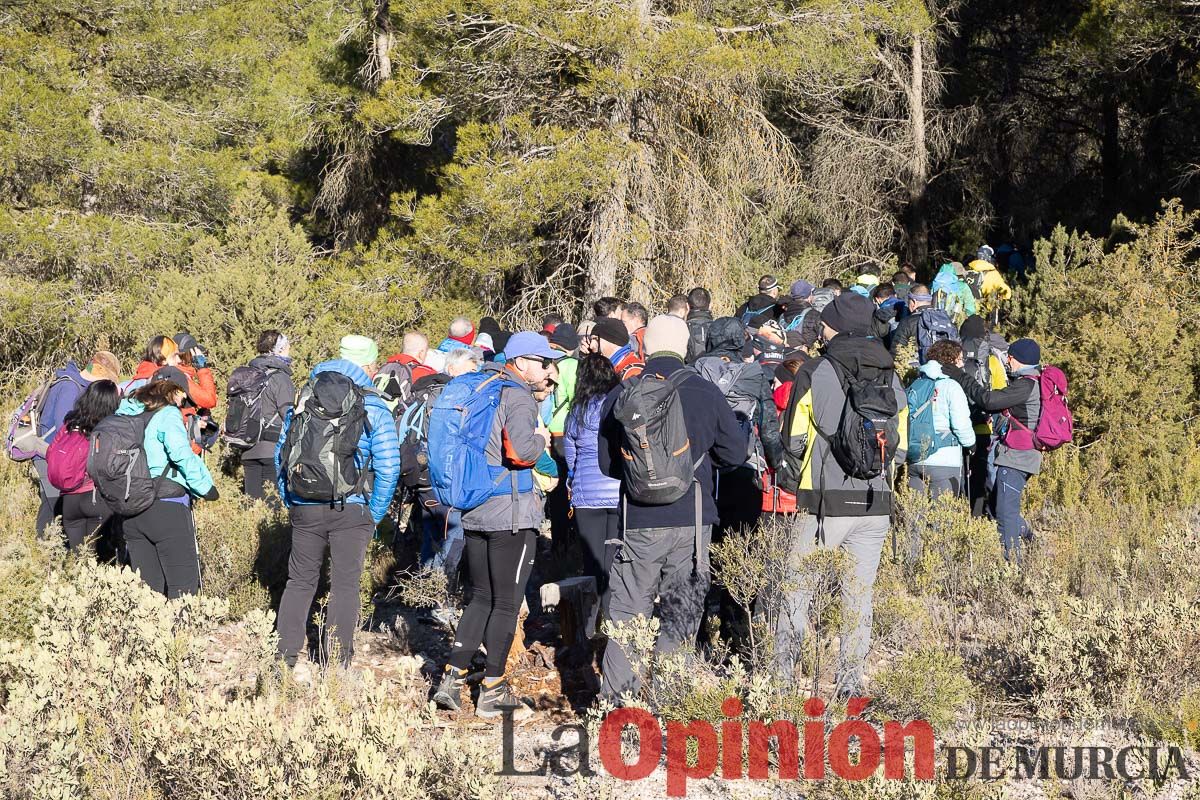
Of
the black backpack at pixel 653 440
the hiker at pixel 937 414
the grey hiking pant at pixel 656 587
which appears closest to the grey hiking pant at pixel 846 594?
the grey hiking pant at pixel 656 587

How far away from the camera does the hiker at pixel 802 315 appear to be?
9559 millimetres

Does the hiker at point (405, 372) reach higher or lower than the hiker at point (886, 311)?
lower

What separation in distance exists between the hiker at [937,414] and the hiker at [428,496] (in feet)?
9.55

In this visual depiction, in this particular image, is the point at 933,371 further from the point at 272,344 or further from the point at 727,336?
the point at 272,344

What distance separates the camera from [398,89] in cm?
1512

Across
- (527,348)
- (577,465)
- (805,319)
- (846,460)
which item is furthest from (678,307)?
(846,460)

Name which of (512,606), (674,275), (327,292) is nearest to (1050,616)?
(512,606)

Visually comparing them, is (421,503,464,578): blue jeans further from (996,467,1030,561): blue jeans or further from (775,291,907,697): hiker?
(996,467,1030,561): blue jeans

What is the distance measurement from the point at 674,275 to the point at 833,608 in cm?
1007

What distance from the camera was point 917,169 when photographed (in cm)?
1989

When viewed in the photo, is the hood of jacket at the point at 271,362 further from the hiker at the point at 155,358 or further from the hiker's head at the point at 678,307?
the hiker's head at the point at 678,307

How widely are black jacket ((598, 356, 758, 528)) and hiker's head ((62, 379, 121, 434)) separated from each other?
10.3 ft

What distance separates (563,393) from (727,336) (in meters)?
1.40

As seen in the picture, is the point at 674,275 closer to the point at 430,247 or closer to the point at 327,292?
the point at 430,247
